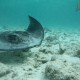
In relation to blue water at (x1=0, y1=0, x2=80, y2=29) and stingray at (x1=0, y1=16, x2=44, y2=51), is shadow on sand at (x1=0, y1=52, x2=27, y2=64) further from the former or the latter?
blue water at (x1=0, y1=0, x2=80, y2=29)

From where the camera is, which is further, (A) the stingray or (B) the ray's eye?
(B) the ray's eye

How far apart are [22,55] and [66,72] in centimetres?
258

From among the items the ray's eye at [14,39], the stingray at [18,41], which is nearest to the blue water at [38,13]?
the stingray at [18,41]

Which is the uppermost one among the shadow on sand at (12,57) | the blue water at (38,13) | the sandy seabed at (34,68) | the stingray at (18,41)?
the blue water at (38,13)

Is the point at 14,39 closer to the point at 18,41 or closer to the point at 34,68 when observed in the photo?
the point at 18,41

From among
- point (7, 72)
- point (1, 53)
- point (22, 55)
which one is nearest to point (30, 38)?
point (22, 55)

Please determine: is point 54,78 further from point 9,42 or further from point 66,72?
point 9,42

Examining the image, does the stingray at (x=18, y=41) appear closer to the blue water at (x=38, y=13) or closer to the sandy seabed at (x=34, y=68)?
the sandy seabed at (x=34, y=68)

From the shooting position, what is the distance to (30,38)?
247 inches

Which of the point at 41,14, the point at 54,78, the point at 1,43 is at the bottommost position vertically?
the point at 54,78

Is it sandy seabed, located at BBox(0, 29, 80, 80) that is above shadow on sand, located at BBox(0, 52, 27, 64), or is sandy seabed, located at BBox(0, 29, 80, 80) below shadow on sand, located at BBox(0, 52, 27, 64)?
below

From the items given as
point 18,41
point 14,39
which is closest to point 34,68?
point 18,41

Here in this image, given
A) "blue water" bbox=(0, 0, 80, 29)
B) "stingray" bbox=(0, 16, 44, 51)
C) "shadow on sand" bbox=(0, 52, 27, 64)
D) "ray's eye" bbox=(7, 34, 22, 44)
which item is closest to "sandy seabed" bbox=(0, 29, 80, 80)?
"shadow on sand" bbox=(0, 52, 27, 64)

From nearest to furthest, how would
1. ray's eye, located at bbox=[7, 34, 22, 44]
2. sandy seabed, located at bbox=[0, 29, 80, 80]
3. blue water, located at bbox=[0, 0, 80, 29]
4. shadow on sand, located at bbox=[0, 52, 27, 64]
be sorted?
1. sandy seabed, located at bbox=[0, 29, 80, 80]
2. ray's eye, located at bbox=[7, 34, 22, 44]
3. shadow on sand, located at bbox=[0, 52, 27, 64]
4. blue water, located at bbox=[0, 0, 80, 29]
